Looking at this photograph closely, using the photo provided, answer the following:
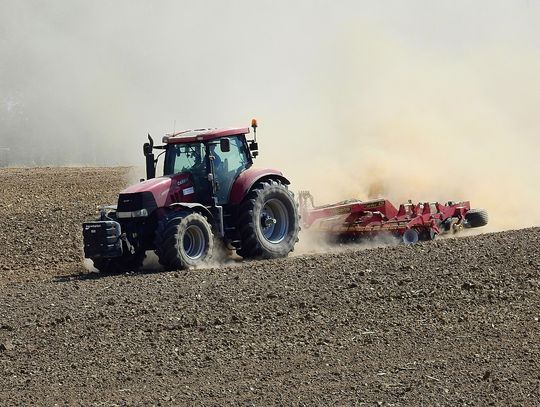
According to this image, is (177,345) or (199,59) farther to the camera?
(199,59)

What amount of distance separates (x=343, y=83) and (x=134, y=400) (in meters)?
17.3

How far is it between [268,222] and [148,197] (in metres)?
2.16

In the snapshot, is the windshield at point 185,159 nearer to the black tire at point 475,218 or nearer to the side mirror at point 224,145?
the side mirror at point 224,145

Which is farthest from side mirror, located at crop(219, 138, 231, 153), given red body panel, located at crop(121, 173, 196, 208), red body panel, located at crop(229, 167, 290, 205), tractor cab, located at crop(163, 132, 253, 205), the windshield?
red body panel, located at crop(121, 173, 196, 208)

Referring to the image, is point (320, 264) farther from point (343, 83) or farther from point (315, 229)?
point (343, 83)

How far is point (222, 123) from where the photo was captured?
1021 inches

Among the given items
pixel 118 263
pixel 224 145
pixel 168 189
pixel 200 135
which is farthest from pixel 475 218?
pixel 118 263

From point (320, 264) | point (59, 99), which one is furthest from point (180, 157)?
point (59, 99)

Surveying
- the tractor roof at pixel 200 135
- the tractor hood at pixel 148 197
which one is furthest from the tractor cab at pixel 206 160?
the tractor hood at pixel 148 197

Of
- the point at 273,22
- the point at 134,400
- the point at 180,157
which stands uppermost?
the point at 273,22

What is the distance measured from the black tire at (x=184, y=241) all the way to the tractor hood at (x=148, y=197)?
45 centimetres

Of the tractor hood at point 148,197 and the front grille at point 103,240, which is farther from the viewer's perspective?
the tractor hood at point 148,197

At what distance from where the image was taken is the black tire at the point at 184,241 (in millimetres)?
15133

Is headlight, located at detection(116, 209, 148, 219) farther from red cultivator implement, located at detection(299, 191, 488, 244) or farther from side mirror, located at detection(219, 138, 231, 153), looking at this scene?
red cultivator implement, located at detection(299, 191, 488, 244)
